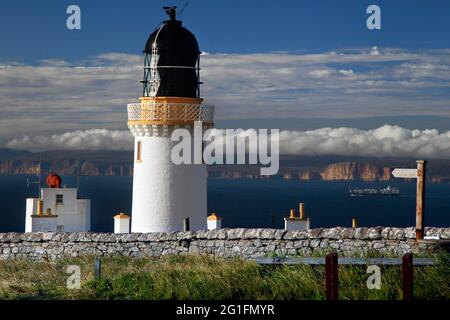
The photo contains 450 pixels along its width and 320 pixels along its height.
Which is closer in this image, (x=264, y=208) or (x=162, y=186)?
(x=162, y=186)

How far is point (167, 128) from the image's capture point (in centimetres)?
2798

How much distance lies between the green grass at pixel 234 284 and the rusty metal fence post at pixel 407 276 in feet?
1.62

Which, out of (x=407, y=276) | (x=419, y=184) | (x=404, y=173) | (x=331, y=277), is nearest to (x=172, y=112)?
(x=404, y=173)

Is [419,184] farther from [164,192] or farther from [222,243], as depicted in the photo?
[164,192]

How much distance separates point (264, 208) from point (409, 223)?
36293 mm

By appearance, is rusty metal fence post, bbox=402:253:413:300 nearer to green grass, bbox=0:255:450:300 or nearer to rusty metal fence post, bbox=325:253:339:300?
green grass, bbox=0:255:450:300

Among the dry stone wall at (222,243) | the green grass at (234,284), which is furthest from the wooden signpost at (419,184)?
the green grass at (234,284)

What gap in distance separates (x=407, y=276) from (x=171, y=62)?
16.3 m

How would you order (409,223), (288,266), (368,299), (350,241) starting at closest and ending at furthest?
1. (368,299)
2. (288,266)
3. (350,241)
4. (409,223)

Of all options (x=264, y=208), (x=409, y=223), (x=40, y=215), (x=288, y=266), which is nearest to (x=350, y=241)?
(x=288, y=266)

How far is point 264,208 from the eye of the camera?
139125mm

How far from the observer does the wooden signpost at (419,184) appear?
55.7 ft
